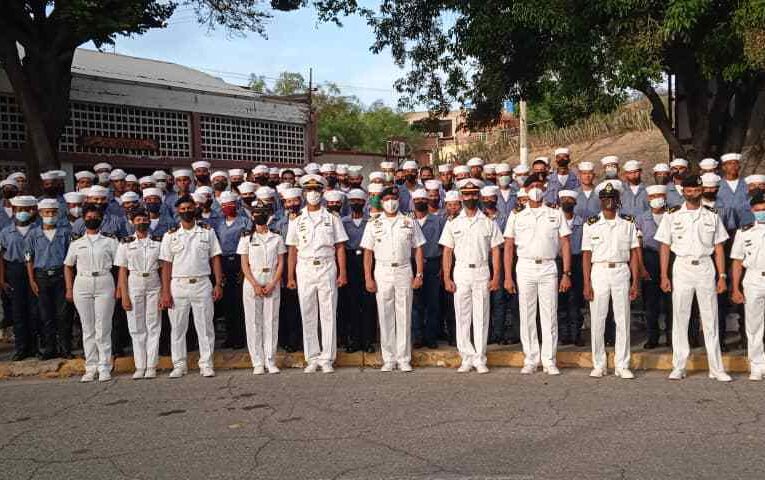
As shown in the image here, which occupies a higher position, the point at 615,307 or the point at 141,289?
the point at 141,289

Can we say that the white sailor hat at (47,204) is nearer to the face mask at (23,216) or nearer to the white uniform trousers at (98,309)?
the face mask at (23,216)

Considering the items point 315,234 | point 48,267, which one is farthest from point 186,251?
point 48,267

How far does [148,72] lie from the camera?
2191 cm

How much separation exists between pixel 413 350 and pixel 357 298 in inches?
37.1

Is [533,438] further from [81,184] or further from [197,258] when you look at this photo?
[81,184]

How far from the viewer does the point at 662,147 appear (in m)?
28.8

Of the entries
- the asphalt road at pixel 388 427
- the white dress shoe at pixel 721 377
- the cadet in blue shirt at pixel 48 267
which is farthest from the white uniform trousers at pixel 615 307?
the cadet in blue shirt at pixel 48 267

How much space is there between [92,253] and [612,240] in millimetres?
5676

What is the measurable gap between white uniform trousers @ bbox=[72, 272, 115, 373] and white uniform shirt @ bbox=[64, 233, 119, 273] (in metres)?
0.10

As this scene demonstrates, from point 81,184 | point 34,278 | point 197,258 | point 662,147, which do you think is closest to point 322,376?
point 197,258

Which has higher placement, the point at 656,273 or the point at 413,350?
the point at 656,273

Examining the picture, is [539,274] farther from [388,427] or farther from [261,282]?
[261,282]

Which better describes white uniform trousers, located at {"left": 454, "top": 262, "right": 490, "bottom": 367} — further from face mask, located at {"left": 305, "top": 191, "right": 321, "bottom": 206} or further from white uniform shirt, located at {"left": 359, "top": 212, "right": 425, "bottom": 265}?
face mask, located at {"left": 305, "top": 191, "right": 321, "bottom": 206}

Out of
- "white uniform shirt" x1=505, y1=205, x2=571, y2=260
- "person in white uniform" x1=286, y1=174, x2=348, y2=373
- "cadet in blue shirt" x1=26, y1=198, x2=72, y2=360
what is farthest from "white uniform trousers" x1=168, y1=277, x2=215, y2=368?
"white uniform shirt" x1=505, y1=205, x2=571, y2=260
